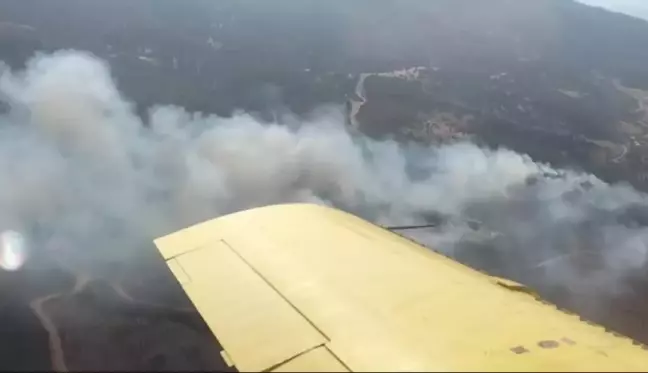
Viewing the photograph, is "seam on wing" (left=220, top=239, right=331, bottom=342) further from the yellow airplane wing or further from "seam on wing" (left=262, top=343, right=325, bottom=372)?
"seam on wing" (left=262, top=343, right=325, bottom=372)

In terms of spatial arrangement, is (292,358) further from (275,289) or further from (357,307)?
(275,289)

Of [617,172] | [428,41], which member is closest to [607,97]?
[617,172]

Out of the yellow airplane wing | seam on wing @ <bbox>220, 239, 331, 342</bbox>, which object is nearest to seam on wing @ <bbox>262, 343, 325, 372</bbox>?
the yellow airplane wing

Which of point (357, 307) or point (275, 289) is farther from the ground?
point (275, 289)

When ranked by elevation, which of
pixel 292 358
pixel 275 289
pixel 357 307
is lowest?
pixel 292 358

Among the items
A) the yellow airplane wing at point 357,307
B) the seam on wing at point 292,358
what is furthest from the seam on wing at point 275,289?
the seam on wing at point 292,358

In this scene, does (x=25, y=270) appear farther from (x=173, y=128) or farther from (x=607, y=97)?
(x=607, y=97)

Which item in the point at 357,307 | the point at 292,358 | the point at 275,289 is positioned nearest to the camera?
the point at 292,358

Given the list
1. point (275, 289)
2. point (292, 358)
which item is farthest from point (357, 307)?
point (292, 358)

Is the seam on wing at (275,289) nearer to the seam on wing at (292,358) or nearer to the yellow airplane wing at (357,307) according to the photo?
the yellow airplane wing at (357,307)
